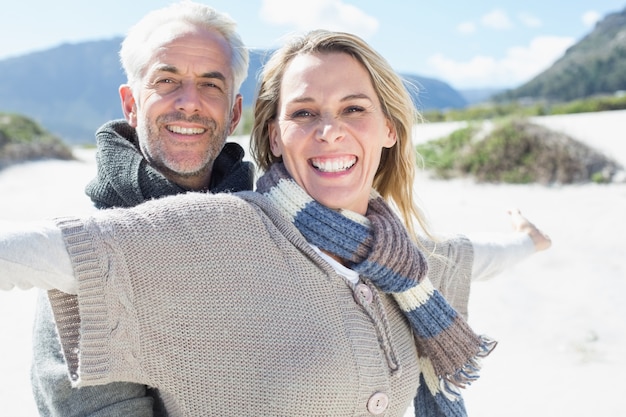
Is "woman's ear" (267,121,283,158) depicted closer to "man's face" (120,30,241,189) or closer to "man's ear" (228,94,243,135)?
"man's face" (120,30,241,189)

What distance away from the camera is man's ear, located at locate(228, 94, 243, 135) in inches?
99.6

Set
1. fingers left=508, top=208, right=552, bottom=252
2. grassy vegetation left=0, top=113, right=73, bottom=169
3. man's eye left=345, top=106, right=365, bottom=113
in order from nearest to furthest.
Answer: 1. man's eye left=345, top=106, right=365, bottom=113
2. fingers left=508, top=208, right=552, bottom=252
3. grassy vegetation left=0, top=113, right=73, bottom=169

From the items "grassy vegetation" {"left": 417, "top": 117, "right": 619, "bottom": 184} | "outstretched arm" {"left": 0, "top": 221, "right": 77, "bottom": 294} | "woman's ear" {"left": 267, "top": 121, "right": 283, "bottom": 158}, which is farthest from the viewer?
"grassy vegetation" {"left": 417, "top": 117, "right": 619, "bottom": 184}

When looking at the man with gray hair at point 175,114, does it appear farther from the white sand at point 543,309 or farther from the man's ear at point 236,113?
the white sand at point 543,309

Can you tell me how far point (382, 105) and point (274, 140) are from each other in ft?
1.32

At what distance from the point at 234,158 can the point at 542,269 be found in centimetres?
385

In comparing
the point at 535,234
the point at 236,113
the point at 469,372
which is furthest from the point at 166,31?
the point at 535,234

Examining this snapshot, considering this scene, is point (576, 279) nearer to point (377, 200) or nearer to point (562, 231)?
point (562, 231)

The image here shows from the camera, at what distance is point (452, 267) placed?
2.52 m

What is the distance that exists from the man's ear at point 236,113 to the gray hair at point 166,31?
0.12m

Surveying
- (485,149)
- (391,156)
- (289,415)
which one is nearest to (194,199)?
(289,415)

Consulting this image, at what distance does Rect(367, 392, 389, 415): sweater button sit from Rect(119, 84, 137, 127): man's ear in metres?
1.43

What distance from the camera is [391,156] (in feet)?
7.87

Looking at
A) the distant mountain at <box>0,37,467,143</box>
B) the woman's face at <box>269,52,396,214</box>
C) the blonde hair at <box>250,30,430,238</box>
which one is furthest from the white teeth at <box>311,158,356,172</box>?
the distant mountain at <box>0,37,467,143</box>
